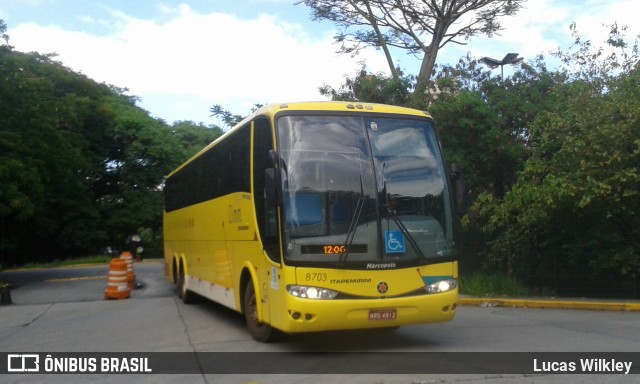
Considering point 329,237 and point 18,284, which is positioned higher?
point 329,237

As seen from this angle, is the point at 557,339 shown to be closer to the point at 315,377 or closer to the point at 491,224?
the point at 315,377

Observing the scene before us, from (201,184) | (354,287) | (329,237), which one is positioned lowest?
(354,287)

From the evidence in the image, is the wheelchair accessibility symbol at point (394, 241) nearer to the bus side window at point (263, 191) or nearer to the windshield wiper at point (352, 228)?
the windshield wiper at point (352, 228)

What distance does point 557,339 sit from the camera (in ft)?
34.0

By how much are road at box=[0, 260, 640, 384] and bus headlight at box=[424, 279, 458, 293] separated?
882 mm

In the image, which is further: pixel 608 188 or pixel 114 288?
pixel 114 288

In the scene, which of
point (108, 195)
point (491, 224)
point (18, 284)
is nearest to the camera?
point (491, 224)

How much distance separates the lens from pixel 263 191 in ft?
32.1

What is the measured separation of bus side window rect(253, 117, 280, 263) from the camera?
30.2 ft

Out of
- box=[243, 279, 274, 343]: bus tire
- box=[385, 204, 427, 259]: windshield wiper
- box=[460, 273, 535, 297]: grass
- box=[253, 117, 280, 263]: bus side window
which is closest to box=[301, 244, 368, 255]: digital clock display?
box=[253, 117, 280, 263]: bus side window

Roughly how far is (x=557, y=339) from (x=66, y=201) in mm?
34605

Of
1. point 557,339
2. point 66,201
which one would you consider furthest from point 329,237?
point 66,201

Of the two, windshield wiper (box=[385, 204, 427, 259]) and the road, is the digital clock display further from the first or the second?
the road

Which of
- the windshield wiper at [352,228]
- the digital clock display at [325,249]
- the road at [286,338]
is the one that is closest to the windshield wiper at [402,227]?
the windshield wiper at [352,228]
